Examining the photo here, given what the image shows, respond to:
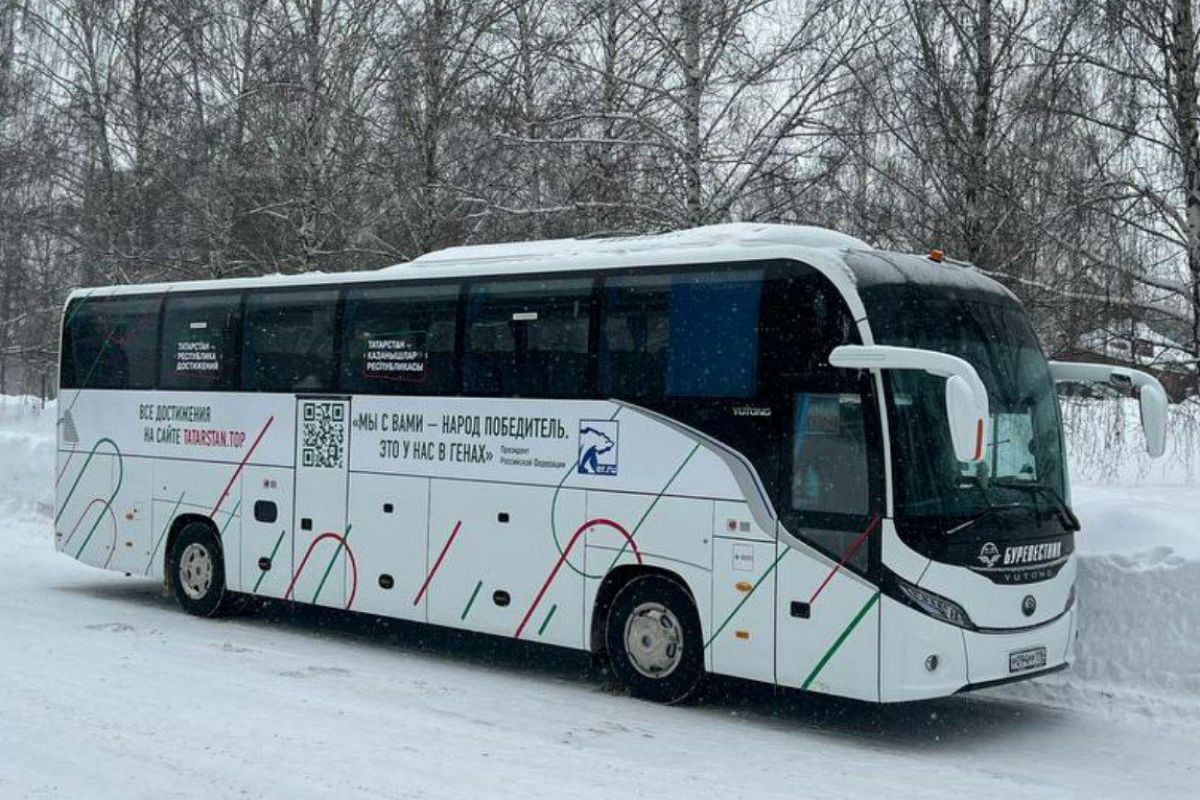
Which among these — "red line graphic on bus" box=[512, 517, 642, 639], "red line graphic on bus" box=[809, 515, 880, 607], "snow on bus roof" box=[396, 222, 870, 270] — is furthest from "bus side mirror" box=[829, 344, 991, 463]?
"red line graphic on bus" box=[512, 517, 642, 639]

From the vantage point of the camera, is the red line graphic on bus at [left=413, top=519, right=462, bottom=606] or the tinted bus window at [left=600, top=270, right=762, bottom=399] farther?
the red line graphic on bus at [left=413, top=519, right=462, bottom=606]

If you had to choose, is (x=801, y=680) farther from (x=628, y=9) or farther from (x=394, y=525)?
(x=628, y=9)

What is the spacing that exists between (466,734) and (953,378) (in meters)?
3.81

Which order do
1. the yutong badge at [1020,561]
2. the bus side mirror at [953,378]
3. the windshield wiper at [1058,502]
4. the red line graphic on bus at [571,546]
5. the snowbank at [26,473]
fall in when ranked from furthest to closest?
the snowbank at [26,473]
the red line graphic on bus at [571,546]
the windshield wiper at [1058,502]
the yutong badge at [1020,561]
the bus side mirror at [953,378]

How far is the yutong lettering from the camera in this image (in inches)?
382

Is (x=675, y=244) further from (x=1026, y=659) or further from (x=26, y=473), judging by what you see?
(x=26, y=473)

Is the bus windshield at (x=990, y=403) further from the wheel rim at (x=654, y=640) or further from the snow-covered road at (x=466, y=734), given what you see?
the wheel rim at (x=654, y=640)

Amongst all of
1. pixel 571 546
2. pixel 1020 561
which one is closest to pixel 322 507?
pixel 571 546

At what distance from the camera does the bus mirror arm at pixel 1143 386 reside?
1056 cm

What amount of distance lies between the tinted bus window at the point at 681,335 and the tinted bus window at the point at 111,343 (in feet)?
20.9

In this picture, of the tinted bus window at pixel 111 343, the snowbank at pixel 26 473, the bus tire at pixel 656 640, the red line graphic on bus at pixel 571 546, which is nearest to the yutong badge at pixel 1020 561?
the bus tire at pixel 656 640

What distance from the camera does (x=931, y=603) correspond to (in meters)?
9.37

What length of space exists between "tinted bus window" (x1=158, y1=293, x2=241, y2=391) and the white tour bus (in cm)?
5

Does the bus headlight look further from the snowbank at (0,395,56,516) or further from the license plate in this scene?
the snowbank at (0,395,56,516)
